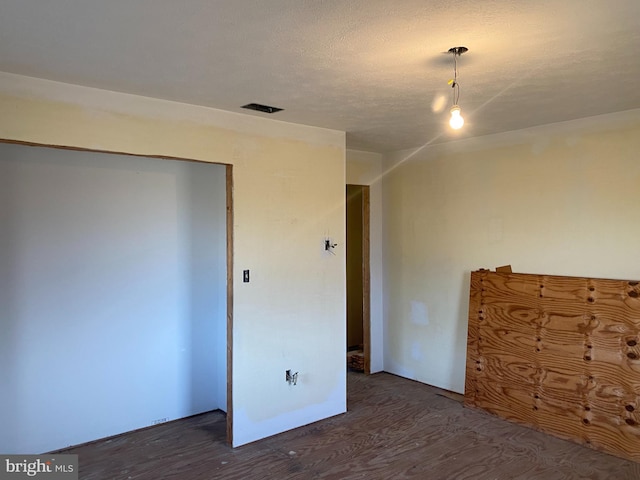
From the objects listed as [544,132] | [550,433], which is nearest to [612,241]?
[544,132]

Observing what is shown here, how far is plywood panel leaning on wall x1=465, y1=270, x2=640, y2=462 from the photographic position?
3.49 metres

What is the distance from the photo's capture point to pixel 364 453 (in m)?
3.49

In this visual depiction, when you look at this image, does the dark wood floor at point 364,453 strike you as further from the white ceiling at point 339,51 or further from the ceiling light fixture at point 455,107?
the white ceiling at point 339,51

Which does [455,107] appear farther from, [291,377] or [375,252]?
[375,252]

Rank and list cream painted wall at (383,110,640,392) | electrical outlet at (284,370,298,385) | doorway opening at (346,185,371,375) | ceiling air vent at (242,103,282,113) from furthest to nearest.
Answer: doorway opening at (346,185,371,375) < electrical outlet at (284,370,298,385) < cream painted wall at (383,110,640,392) < ceiling air vent at (242,103,282,113)

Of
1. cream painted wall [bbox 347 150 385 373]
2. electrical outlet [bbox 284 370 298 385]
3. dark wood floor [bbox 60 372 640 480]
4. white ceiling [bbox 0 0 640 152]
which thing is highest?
white ceiling [bbox 0 0 640 152]

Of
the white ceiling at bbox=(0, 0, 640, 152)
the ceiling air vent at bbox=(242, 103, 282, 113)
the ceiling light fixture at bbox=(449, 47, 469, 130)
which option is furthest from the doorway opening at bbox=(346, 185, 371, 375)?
the ceiling light fixture at bbox=(449, 47, 469, 130)

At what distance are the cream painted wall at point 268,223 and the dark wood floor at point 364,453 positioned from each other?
11.8 inches

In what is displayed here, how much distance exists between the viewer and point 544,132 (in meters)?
4.12

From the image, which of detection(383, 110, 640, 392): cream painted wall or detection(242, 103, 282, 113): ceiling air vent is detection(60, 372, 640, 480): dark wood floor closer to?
detection(383, 110, 640, 392): cream painted wall

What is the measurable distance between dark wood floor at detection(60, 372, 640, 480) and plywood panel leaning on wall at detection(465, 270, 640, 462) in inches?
7.0

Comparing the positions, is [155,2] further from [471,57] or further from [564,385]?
[564,385]

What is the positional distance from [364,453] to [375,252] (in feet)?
8.43

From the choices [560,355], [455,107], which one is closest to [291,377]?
[560,355]
